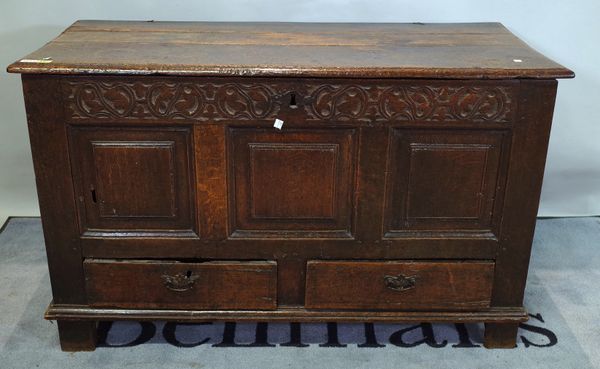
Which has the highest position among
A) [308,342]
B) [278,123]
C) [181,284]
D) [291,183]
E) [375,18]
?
[375,18]

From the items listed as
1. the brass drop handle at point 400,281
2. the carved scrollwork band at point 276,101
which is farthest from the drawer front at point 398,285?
the carved scrollwork band at point 276,101

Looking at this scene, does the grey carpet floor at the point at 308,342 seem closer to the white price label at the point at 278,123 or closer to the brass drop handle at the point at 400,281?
the brass drop handle at the point at 400,281

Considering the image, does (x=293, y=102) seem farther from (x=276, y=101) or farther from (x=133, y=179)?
(x=133, y=179)

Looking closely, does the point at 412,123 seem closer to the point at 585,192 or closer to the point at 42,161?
the point at 42,161

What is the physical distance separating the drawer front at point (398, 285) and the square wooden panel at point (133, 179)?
0.39 m

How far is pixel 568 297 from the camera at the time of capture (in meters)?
2.34

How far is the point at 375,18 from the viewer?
2.51 meters

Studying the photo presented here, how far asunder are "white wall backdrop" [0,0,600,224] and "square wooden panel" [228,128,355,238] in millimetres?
793

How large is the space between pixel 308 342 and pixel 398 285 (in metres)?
0.32

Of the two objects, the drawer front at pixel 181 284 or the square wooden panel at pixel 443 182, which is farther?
the drawer front at pixel 181 284

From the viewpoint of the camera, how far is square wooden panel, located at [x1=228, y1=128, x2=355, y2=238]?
1.84m

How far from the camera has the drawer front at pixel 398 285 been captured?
197cm

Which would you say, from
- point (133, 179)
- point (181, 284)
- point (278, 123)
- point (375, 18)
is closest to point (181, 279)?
point (181, 284)

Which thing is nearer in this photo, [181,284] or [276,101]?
[276,101]
